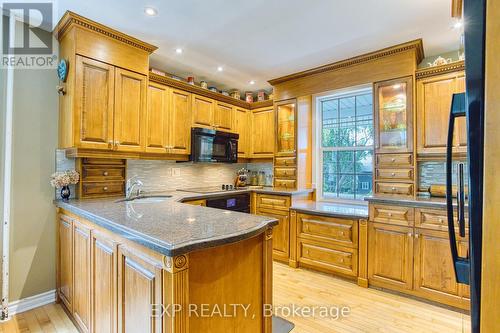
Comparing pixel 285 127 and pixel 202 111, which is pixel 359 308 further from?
pixel 202 111

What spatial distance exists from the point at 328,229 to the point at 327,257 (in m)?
0.34

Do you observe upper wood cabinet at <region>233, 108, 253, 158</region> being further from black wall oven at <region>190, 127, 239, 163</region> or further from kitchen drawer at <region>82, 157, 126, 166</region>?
kitchen drawer at <region>82, 157, 126, 166</region>

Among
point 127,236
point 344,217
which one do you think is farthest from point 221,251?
point 344,217

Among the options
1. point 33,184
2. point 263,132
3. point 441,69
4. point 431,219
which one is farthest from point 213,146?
point 441,69

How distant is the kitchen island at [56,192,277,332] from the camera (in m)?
1.10

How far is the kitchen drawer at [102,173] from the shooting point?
8.62ft

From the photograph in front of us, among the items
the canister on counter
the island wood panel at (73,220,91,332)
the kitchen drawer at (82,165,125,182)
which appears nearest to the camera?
the island wood panel at (73,220,91,332)

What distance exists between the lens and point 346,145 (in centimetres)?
368

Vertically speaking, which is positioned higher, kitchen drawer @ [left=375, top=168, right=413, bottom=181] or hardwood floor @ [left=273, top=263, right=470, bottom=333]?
kitchen drawer @ [left=375, top=168, right=413, bottom=181]

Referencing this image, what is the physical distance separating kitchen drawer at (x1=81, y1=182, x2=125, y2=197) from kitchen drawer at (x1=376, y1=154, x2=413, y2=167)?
3035mm

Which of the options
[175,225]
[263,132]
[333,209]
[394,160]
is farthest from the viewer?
[263,132]

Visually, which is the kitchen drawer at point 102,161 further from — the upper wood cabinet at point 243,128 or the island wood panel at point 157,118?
the upper wood cabinet at point 243,128

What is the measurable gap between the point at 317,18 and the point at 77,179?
108 inches

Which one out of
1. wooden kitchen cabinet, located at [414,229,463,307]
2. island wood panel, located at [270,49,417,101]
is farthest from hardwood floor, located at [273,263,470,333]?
island wood panel, located at [270,49,417,101]
